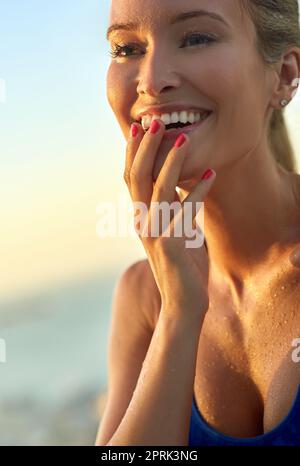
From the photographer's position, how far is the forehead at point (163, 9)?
1942mm

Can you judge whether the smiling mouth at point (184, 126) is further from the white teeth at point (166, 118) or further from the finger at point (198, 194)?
the finger at point (198, 194)

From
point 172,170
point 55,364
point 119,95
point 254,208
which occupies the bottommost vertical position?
point 55,364

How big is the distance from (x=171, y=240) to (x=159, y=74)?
1.45ft

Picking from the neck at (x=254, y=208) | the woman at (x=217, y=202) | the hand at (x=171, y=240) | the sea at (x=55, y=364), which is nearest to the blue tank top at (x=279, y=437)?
the woman at (x=217, y=202)

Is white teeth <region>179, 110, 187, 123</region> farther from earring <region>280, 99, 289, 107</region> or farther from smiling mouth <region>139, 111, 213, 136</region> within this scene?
earring <region>280, 99, 289, 107</region>

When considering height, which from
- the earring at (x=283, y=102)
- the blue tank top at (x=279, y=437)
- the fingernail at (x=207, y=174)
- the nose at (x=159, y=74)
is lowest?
the blue tank top at (x=279, y=437)

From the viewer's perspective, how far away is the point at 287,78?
2178mm

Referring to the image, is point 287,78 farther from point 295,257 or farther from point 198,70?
point 295,257

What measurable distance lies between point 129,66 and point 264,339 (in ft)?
2.89

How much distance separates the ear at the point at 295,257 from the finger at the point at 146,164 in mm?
467

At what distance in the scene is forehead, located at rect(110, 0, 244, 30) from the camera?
1.94 meters

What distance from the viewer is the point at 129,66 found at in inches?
81.7

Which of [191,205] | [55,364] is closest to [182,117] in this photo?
[191,205]

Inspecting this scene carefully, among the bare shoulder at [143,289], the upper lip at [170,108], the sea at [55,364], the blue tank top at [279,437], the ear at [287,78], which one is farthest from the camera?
the sea at [55,364]
